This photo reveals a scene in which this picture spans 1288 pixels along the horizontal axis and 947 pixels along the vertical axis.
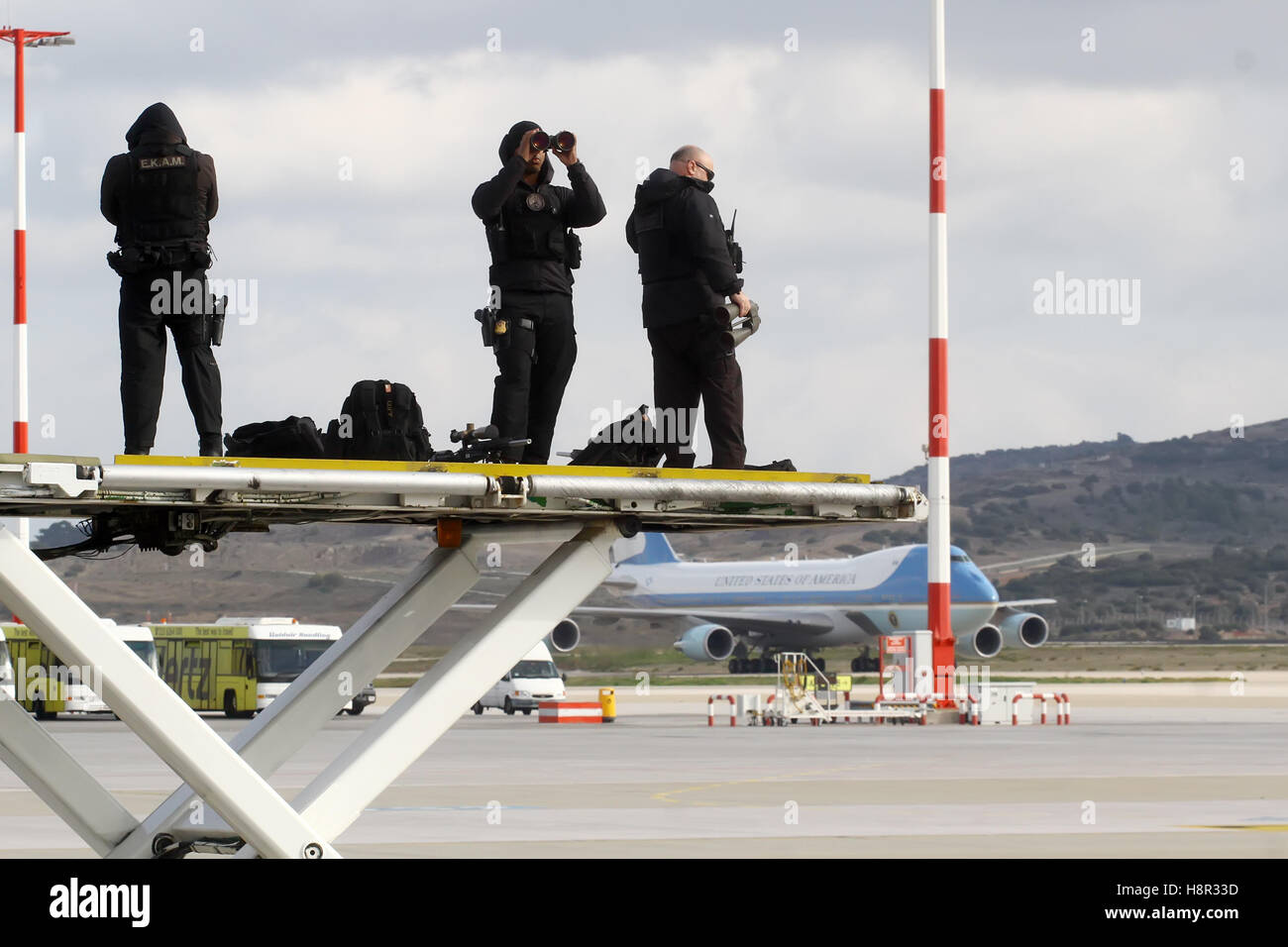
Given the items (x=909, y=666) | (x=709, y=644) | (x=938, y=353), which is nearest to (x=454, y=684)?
(x=938, y=353)

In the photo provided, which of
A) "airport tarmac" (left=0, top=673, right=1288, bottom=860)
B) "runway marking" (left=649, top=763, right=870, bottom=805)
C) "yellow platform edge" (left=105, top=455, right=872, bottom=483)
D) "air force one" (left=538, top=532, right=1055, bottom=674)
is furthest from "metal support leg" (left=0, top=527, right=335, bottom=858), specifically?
"air force one" (left=538, top=532, right=1055, bottom=674)

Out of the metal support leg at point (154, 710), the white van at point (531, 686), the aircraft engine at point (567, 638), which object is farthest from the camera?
the aircraft engine at point (567, 638)

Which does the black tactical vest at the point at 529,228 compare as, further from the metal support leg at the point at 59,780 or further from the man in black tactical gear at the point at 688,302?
the metal support leg at the point at 59,780

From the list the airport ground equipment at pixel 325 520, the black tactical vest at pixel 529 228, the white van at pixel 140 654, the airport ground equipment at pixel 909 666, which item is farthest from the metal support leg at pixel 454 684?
the white van at pixel 140 654

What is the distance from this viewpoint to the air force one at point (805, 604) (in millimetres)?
75500

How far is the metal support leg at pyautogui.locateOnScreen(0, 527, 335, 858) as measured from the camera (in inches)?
371

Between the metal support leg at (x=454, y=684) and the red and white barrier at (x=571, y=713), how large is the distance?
137 ft

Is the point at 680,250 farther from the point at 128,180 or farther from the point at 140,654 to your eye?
the point at 140,654

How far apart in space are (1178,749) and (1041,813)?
14410 mm

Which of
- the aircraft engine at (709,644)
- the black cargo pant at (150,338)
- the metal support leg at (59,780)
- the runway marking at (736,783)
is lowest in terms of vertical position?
the runway marking at (736,783)

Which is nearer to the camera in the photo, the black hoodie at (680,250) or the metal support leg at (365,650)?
the metal support leg at (365,650)

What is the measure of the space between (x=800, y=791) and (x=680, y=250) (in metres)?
15.2

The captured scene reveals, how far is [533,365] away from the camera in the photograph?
12.3 metres
